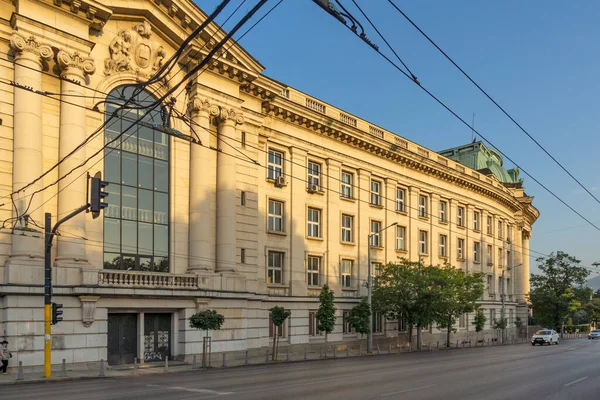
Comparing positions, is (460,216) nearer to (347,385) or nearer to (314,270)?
(314,270)

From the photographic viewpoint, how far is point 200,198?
36000 millimetres

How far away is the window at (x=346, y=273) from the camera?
161ft

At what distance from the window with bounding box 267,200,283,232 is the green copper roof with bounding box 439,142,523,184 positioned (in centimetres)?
4529

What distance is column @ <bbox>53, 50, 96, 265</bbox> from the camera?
97.6ft

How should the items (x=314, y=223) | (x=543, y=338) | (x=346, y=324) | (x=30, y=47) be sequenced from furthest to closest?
1. (x=543, y=338)
2. (x=346, y=324)
3. (x=314, y=223)
4. (x=30, y=47)

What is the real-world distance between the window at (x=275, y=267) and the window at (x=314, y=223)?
367 cm

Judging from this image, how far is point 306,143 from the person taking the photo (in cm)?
4578

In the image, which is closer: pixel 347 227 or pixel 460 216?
pixel 347 227

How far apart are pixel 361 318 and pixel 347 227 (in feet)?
25.9

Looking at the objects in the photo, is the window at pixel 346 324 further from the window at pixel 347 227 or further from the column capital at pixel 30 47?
the column capital at pixel 30 47

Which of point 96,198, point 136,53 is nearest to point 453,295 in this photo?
point 136,53

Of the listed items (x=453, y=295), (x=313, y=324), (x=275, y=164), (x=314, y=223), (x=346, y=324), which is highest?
(x=275, y=164)

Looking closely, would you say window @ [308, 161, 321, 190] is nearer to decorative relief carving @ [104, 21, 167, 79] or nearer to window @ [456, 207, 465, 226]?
decorative relief carving @ [104, 21, 167, 79]

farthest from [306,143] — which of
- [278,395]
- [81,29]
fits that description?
[278,395]
